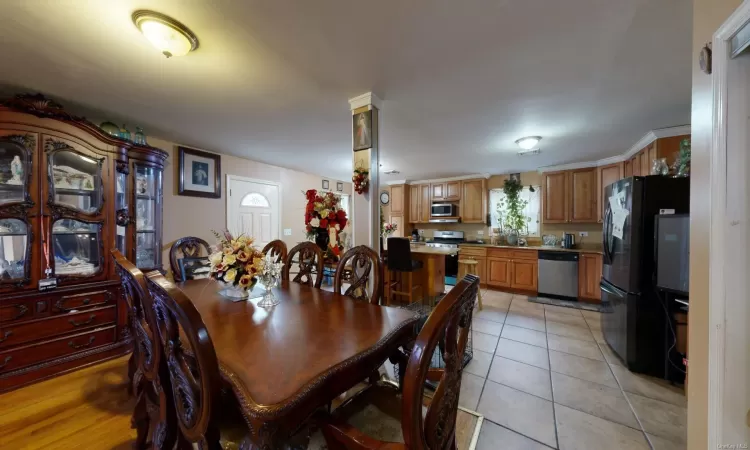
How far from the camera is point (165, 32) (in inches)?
50.8

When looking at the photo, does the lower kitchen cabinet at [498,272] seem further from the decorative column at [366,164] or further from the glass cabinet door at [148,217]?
the glass cabinet door at [148,217]

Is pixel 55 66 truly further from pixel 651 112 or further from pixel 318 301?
pixel 651 112

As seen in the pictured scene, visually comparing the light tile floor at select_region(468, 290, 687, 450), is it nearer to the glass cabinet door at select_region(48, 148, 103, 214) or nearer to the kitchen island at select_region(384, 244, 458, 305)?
the kitchen island at select_region(384, 244, 458, 305)

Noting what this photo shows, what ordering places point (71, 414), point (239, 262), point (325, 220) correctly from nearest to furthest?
point (239, 262) → point (71, 414) → point (325, 220)

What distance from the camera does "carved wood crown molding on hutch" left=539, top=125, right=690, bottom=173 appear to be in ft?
8.64

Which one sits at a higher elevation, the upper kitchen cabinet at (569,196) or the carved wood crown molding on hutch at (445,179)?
the carved wood crown molding on hutch at (445,179)

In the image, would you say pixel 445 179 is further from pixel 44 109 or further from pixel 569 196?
Result: pixel 44 109

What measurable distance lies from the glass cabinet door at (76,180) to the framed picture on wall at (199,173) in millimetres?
953

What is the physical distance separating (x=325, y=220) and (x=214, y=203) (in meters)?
2.43

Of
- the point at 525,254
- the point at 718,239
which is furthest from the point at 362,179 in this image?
the point at 525,254

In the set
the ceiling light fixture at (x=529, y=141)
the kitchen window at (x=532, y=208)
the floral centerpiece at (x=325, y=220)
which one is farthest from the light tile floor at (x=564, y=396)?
the kitchen window at (x=532, y=208)

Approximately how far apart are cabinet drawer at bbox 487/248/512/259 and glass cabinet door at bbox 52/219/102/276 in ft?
17.6

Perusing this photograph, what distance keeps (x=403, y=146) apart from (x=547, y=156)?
7.69 feet

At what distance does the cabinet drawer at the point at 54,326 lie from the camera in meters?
1.87
